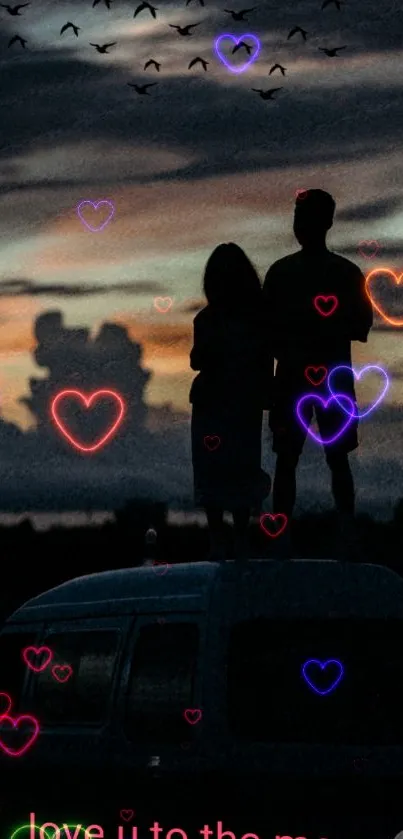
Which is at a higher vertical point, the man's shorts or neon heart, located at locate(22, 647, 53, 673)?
the man's shorts

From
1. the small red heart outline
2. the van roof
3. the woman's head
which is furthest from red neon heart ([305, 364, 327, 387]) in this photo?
the small red heart outline

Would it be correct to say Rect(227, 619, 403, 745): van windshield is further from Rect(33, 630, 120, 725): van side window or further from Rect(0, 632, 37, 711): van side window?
Rect(0, 632, 37, 711): van side window

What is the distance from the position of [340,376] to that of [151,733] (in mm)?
2797

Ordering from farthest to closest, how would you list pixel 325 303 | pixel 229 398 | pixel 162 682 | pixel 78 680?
pixel 229 398 → pixel 325 303 → pixel 78 680 → pixel 162 682

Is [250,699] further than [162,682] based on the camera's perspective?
No

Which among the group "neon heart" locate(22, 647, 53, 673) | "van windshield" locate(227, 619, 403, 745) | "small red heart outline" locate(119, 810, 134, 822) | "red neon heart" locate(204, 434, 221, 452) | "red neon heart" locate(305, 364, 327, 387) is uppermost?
"red neon heart" locate(305, 364, 327, 387)

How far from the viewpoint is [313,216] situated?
11594 mm

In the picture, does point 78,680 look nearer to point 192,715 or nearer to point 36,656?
point 36,656

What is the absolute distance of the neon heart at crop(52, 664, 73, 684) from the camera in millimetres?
10406

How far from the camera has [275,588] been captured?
933 centimetres

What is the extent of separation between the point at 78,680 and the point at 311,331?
2.36 meters

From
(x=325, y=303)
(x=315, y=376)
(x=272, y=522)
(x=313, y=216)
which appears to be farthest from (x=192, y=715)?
(x=313, y=216)

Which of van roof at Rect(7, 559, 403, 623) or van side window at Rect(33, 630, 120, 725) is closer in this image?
van roof at Rect(7, 559, 403, 623)

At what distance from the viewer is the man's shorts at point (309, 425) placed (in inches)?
454
